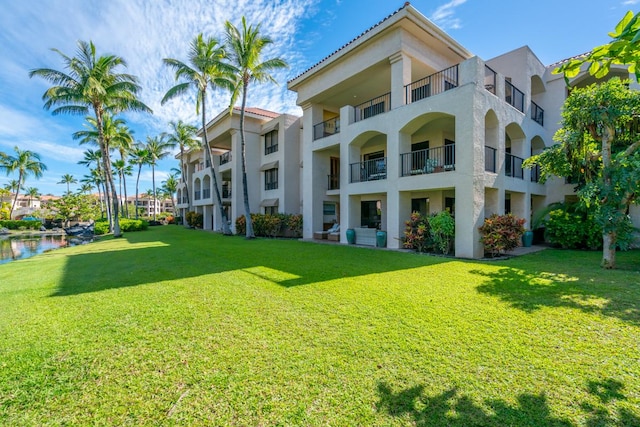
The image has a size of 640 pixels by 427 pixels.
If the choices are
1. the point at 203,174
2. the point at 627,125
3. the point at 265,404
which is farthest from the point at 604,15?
the point at 203,174

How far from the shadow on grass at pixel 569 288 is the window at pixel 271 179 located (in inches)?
711

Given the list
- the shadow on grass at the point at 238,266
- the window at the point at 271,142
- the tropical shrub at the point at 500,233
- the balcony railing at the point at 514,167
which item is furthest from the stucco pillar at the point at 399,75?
the window at the point at 271,142

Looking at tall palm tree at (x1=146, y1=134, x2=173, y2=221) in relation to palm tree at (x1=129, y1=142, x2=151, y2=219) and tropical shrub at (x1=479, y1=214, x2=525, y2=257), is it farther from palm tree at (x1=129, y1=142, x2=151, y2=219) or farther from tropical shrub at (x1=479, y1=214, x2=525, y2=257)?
tropical shrub at (x1=479, y1=214, x2=525, y2=257)

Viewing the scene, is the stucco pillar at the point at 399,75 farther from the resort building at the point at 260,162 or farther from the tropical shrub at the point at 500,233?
the resort building at the point at 260,162

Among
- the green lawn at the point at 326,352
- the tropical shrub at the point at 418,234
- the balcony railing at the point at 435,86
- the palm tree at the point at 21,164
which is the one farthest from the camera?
the palm tree at the point at 21,164

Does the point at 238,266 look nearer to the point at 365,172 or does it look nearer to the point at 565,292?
the point at 565,292

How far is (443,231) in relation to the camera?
11.2m

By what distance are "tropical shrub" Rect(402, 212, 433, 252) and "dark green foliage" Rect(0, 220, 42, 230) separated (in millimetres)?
54373

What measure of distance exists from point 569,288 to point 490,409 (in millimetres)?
5548

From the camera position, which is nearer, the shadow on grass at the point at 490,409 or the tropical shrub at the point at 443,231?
the shadow on grass at the point at 490,409

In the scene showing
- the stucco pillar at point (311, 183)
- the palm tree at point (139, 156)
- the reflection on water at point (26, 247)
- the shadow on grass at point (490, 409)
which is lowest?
the reflection on water at point (26, 247)

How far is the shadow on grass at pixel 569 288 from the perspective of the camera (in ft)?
17.0

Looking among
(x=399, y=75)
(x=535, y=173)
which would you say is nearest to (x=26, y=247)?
(x=399, y=75)

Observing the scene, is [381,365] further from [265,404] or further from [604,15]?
[604,15]
